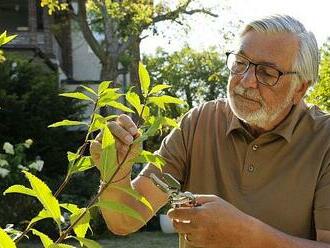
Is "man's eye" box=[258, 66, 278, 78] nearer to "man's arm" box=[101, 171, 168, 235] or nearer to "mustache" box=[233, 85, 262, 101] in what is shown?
"mustache" box=[233, 85, 262, 101]

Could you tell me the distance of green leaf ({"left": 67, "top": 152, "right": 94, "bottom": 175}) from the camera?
1266 mm

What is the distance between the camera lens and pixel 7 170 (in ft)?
32.6

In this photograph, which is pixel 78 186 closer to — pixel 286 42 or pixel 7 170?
pixel 7 170

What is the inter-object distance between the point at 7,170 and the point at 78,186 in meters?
3.00

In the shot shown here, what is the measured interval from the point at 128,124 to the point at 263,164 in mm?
748

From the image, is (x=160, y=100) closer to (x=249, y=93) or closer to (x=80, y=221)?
(x=80, y=221)

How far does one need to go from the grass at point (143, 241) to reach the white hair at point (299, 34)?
26.8 ft

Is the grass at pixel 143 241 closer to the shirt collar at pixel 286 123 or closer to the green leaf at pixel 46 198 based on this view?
the shirt collar at pixel 286 123

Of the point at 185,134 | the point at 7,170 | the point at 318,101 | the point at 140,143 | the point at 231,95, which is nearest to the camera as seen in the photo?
the point at 140,143

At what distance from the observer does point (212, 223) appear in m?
1.74

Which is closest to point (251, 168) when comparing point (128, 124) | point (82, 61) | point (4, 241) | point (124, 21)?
point (128, 124)

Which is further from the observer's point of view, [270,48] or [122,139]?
[270,48]

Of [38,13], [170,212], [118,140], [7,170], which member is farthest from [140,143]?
[38,13]

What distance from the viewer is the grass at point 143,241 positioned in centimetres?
1043
